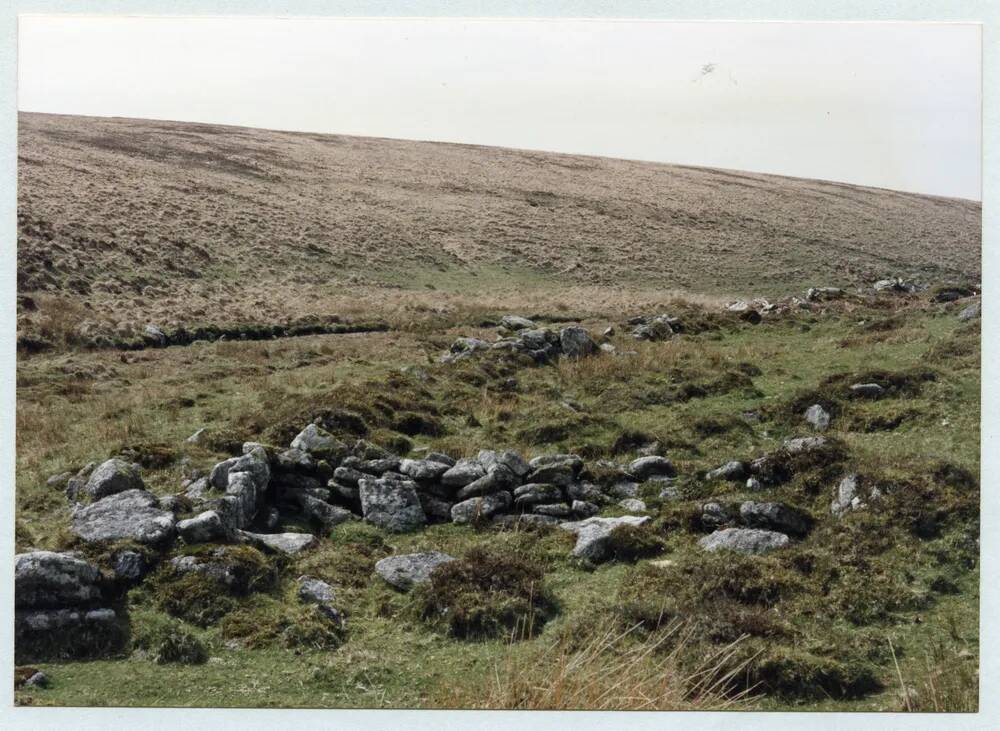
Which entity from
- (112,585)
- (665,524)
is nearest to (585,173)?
(665,524)

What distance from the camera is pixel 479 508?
13.7 m

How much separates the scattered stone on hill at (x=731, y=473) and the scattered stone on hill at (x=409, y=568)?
520cm

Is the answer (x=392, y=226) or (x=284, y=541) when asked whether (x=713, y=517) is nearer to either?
(x=284, y=541)

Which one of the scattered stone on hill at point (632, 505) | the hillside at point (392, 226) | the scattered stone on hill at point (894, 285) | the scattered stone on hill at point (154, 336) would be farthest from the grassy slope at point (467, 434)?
the scattered stone on hill at point (894, 285)

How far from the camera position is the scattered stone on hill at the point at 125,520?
37.6 ft

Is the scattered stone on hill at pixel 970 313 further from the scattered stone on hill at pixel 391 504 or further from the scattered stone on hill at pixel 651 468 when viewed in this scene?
the scattered stone on hill at pixel 391 504

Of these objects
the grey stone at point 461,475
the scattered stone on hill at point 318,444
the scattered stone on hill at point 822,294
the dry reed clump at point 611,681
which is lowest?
the dry reed clump at point 611,681

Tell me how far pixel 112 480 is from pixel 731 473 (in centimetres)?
985

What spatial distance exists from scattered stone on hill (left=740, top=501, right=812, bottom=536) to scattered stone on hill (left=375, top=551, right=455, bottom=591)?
4.55 metres

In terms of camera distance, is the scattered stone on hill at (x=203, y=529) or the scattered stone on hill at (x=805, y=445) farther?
the scattered stone on hill at (x=805, y=445)

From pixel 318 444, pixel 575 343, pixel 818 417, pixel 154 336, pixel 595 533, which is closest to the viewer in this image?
pixel 595 533

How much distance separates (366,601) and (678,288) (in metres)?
33.5

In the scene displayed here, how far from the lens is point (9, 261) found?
12.7 metres

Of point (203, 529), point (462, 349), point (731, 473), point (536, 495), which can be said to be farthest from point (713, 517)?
point (462, 349)
